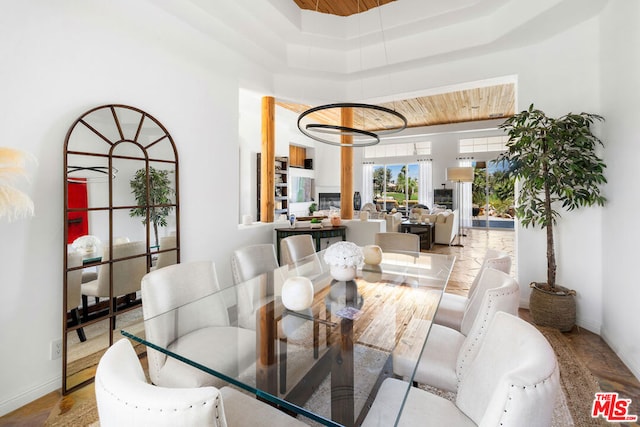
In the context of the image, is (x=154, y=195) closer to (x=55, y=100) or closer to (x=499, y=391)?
(x=55, y=100)

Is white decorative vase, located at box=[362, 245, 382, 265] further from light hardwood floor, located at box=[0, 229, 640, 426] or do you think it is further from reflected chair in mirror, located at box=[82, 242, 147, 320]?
reflected chair in mirror, located at box=[82, 242, 147, 320]

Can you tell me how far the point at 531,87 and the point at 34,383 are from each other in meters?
5.26

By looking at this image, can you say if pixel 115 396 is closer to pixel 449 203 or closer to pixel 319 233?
pixel 319 233

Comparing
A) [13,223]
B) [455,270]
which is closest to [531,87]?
[455,270]

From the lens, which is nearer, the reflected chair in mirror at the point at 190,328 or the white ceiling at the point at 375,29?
the reflected chair in mirror at the point at 190,328

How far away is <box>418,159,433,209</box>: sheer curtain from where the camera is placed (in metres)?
10.7

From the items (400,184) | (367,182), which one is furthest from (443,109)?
(367,182)

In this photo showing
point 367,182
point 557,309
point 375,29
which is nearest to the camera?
point 557,309

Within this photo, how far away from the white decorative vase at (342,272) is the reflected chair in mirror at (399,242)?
1424mm

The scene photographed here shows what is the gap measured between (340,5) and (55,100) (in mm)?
3062

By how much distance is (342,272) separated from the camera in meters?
2.30

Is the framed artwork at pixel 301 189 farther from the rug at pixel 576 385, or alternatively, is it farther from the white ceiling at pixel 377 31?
the rug at pixel 576 385
